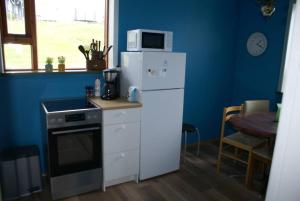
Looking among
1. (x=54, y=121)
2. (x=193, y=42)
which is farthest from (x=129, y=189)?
(x=193, y=42)

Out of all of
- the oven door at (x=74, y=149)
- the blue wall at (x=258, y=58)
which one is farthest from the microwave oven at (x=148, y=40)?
the blue wall at (x=258, y=58)

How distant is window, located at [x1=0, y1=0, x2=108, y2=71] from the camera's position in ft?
8.18

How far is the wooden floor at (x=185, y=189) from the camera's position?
2.46m

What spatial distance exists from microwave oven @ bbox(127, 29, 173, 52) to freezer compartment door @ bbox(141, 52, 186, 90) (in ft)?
0.50

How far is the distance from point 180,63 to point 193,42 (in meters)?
0.93

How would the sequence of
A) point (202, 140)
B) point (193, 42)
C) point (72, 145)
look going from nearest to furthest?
point (72, 145)
point (193, 42)
point (202, 140)

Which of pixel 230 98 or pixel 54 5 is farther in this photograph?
pixel 230 98

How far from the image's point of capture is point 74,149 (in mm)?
2348

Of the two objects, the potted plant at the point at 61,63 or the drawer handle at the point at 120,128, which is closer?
the drawer handle at the point at 120,128

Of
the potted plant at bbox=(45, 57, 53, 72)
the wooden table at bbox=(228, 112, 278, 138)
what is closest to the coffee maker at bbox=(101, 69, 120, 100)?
the potted plant at bbox=(45, 57, 53, 72)

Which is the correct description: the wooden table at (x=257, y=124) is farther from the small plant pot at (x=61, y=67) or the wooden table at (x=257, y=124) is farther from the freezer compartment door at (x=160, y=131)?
the small plant pot at (x=61, y=67)

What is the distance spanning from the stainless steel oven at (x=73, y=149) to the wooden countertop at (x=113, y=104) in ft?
0.32

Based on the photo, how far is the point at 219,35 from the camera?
12.2 ft

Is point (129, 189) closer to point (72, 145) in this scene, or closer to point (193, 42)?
point (72, 145)
